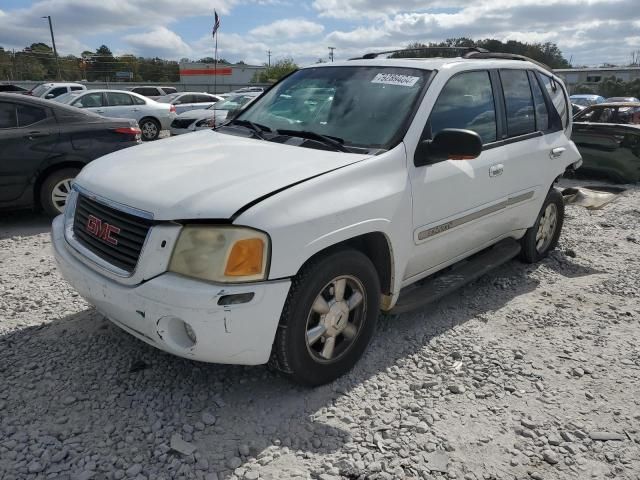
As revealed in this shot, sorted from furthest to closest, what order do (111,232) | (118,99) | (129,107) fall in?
(129,107) → (118,99) → (111,232)

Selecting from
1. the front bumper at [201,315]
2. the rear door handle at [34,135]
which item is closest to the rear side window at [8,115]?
the rear door handle at [34,135]

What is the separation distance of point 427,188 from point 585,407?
152 cm

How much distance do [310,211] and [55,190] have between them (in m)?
4.61

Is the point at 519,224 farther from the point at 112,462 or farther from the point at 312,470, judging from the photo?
the point at 112,462

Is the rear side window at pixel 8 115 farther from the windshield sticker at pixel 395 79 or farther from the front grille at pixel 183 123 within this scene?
the front grille at pixel 183 123

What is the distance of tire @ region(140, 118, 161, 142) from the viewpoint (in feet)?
53.2

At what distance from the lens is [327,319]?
290cm

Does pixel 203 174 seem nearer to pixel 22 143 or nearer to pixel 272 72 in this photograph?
pixel 22 143

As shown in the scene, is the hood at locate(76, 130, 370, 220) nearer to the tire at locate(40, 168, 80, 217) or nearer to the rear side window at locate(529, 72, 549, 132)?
the rear side window at locate(529, 72, 549, 132)

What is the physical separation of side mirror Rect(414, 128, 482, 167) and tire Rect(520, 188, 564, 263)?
2.03 meters

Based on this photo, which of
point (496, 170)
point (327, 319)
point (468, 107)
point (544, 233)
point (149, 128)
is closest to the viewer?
point (327, 319)

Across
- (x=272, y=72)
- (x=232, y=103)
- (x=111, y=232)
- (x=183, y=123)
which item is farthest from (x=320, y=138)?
(x=272, y=72)

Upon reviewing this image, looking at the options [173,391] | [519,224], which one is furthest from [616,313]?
[173,391]

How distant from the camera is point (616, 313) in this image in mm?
4133
